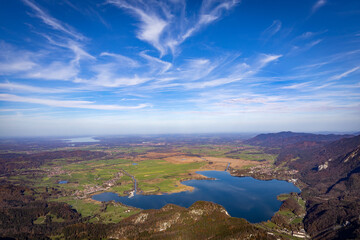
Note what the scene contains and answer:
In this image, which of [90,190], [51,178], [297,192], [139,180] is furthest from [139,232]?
[51,178]

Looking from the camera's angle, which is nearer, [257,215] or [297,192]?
[257,215]

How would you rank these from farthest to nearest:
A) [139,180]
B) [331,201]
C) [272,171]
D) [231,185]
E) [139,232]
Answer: [272,171], [139,180], [231,185], [331,201], [139,232]

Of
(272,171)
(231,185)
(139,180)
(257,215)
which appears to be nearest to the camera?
(257,215)

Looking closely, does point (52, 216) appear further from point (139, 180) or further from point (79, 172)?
point (79, 172)

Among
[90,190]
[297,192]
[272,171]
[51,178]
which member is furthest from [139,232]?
[272,171]

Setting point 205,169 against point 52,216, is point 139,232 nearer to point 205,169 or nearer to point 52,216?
point 52,216

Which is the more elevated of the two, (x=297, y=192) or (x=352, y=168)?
(x=352, y=168)
